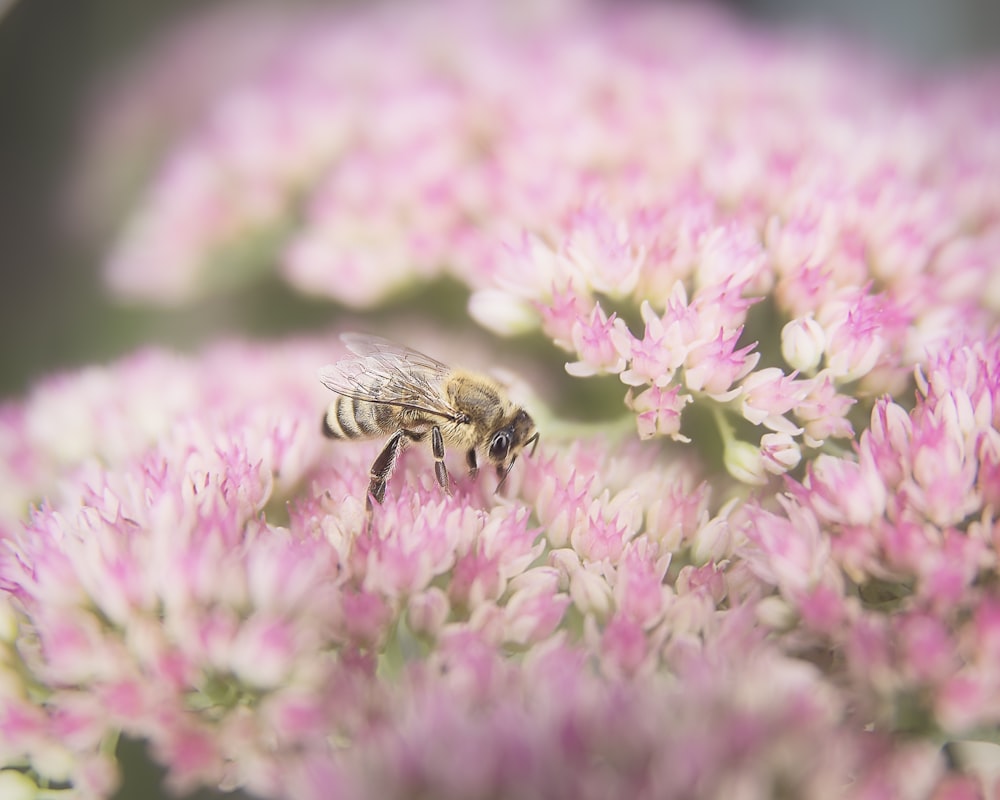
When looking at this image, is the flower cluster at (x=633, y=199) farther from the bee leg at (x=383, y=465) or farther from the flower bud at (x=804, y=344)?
the bee leg at (x=383, y=465)

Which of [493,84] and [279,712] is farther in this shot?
[493,84]

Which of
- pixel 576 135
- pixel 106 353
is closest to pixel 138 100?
pixel 106 353

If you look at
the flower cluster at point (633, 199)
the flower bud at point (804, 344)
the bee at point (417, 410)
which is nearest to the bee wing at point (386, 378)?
the bee at point (417, 410)

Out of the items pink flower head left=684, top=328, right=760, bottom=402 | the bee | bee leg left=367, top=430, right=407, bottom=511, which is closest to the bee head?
the bee

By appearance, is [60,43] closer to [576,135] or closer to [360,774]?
[576,135]

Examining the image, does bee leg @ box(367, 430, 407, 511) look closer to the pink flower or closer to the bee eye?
the bee eye

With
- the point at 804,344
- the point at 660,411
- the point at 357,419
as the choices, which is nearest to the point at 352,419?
the point at 357,419

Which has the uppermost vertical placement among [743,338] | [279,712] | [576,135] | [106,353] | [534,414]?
[576,135]
